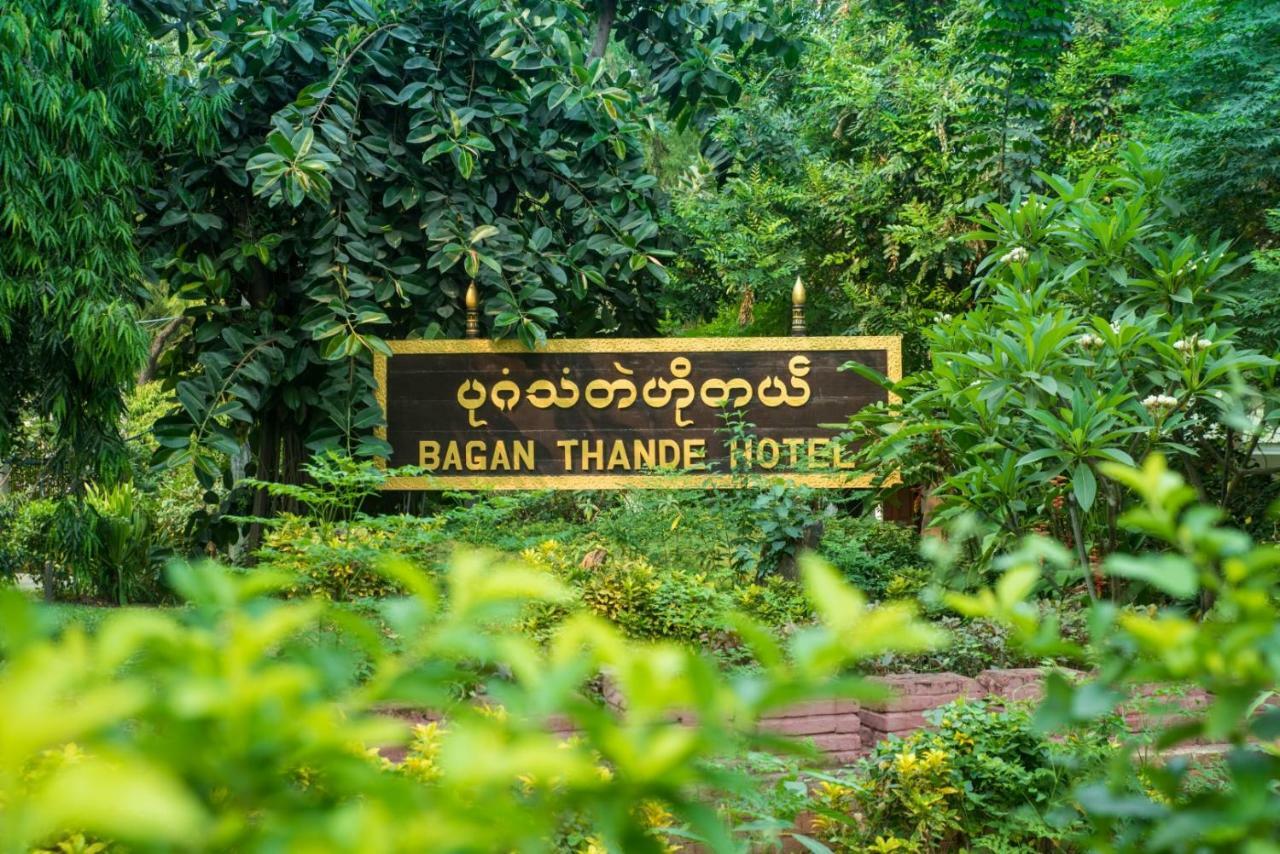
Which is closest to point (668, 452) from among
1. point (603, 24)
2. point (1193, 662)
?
point (603, 24)

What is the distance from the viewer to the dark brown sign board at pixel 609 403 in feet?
20.2

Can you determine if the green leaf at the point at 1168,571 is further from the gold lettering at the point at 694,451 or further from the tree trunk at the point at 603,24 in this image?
the tree trunk at the point at 603,24

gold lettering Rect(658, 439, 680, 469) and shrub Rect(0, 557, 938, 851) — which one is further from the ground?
gold lettering Rect(658, 439, 680, 469)

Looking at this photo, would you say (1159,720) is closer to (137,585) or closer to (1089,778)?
(1089,778)

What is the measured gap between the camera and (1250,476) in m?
5.39

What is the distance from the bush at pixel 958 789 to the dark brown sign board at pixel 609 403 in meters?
3.03

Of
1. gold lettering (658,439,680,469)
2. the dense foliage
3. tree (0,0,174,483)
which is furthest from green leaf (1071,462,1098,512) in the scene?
tree (0,0,174,483)

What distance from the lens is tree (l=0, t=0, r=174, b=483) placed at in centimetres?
486

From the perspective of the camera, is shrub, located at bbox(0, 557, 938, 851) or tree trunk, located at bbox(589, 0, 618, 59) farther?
tree trunk, located at bbox(589, 0, 618, 59)

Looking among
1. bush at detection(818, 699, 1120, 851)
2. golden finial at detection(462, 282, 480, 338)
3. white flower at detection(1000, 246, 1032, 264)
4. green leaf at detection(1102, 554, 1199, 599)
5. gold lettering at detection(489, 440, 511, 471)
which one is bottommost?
bush at detection(818, 699, 1120, 851)

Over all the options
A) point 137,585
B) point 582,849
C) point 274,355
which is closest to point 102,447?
point 274,355

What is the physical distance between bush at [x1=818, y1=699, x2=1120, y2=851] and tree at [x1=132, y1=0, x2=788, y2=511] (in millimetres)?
3410

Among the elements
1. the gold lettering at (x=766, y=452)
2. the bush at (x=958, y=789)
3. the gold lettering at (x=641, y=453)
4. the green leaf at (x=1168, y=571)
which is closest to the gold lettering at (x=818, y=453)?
the gold lettering at (x=766, y=452)

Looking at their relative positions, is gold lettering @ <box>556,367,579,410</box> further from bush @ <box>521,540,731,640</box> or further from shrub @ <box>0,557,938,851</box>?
shrub @ <box>0,557,938,851</box>
